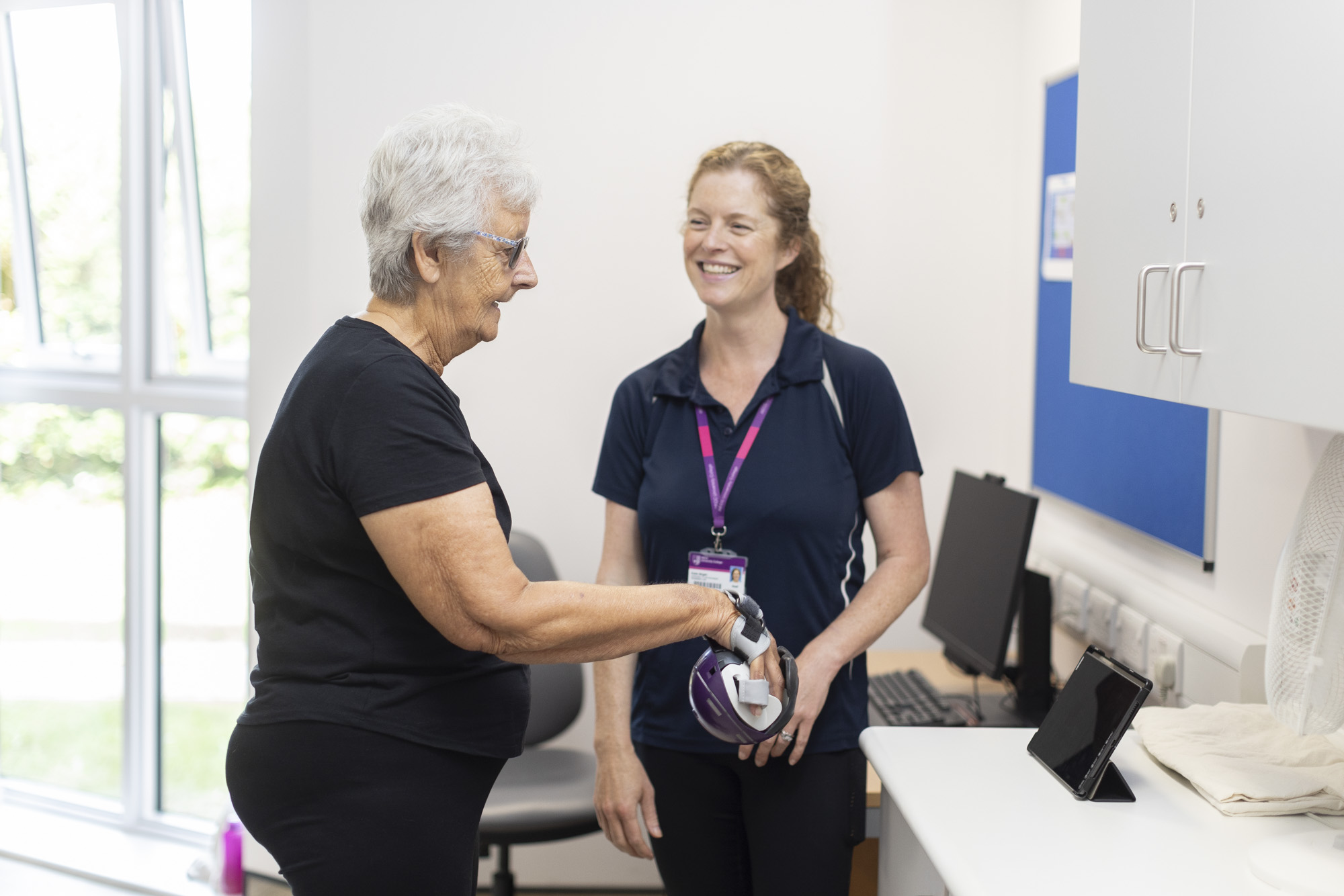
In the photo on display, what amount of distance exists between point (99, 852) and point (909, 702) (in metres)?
2.53

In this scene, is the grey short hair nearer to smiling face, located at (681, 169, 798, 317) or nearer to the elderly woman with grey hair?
the elderly woman with grey hair

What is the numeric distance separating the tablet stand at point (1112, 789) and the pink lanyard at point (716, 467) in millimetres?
607

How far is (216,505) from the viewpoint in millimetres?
3262

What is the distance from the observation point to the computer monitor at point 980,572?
2.09 meters

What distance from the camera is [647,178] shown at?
276 cm

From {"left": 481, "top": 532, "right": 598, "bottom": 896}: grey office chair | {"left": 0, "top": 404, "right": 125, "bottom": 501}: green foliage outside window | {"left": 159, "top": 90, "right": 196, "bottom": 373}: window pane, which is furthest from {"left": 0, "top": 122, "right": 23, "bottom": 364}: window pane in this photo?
{"left": 481, "top": 532, "right": 598, "bottom": 896}: grey office chair

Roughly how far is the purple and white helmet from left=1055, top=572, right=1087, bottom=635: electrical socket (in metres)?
1.11

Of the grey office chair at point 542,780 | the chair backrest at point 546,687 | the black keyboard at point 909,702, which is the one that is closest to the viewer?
the black keyboard at point 909,702

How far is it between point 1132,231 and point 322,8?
2201 mm

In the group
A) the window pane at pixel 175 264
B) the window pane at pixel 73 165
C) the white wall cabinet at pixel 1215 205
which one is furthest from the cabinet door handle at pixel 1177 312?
the window pane at pixel 73 165

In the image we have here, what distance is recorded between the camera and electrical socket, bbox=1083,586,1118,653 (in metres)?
2.16

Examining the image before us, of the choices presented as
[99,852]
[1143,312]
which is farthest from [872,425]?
[99,852]

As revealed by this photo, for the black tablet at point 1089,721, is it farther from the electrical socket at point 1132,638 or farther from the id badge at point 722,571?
the electrical socket at point 1132,638

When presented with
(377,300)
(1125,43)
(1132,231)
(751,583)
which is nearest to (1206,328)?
(1132,231)
